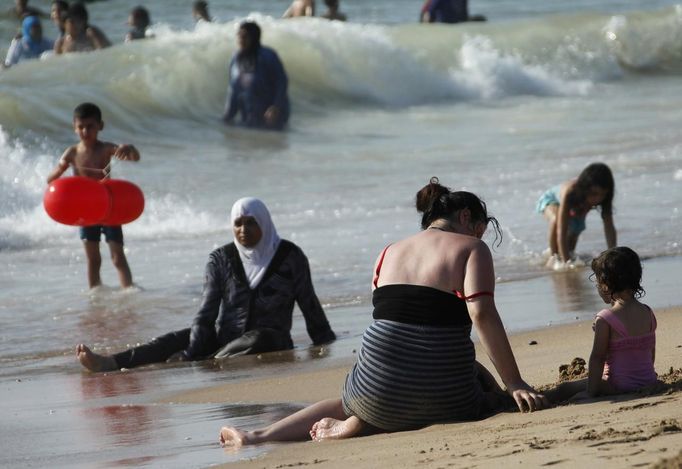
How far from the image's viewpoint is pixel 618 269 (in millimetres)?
4973

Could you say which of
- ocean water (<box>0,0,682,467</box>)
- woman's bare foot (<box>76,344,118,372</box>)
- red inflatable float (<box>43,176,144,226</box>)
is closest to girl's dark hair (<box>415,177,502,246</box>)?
ocean water (<box>0,0,682,467</box>)

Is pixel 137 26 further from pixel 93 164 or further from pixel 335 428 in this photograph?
pixel 335 428

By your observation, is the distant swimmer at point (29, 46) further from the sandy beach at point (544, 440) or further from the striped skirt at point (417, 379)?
the striped skirt at point (417, 379)

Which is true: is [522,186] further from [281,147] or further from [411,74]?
[411,74]

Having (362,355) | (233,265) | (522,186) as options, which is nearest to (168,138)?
(522,186)

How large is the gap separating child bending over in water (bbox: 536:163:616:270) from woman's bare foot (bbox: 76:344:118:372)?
360cm

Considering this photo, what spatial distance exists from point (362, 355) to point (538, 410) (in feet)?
2.10

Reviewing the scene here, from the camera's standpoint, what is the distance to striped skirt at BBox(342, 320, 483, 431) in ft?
16.0

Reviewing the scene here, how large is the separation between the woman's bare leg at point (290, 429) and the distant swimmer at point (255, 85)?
494 inches

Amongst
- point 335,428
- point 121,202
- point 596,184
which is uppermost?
point 121,202

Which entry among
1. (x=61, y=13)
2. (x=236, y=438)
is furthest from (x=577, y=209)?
(x=61, y=13)

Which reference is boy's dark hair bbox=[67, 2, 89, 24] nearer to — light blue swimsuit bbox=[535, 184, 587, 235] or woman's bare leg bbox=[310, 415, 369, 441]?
light blue swimsuit bbox=[535, 184, 587, 235]

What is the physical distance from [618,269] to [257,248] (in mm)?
Answer: 2715

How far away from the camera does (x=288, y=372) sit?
673 centimetres
